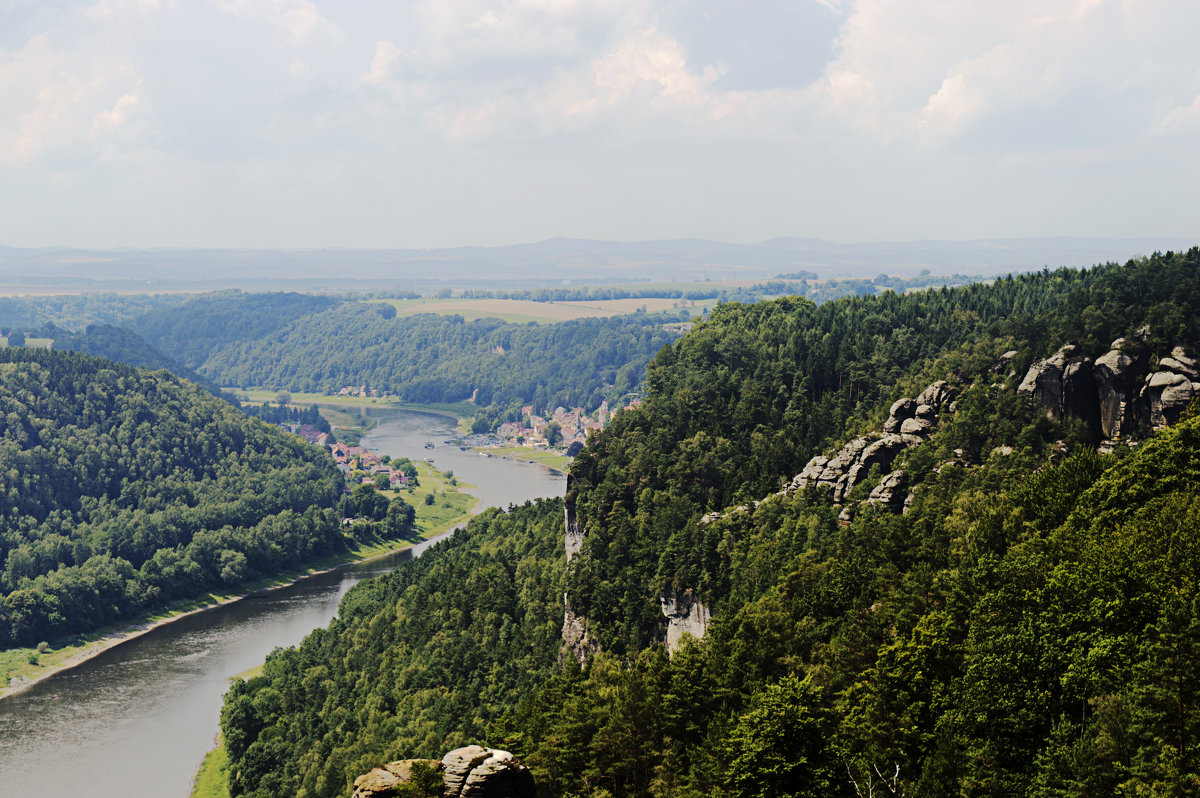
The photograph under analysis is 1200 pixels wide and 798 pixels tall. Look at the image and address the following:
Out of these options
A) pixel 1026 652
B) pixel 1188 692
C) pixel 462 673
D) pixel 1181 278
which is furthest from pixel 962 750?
pixel 462 673

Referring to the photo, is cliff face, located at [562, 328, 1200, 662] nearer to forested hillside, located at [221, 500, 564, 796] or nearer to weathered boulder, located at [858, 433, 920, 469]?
weathered boulder, located at [858, 433, 920, 469]

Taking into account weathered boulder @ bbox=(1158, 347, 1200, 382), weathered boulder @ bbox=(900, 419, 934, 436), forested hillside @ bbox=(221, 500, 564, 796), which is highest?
weathered boulder @ bbox=(1158, 347, 1200, 382)

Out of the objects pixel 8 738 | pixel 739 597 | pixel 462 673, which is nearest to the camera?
pixel 739 597

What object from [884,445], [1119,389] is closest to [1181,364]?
[1119,389]

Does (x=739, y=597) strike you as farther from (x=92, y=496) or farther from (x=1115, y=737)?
(x=92, y=496)

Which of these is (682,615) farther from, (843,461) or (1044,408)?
(1044,408)

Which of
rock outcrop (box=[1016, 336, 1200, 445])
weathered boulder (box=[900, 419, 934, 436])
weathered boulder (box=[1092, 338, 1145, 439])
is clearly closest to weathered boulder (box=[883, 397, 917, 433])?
weathered boulder (box=[900, 419, 934, 436])
